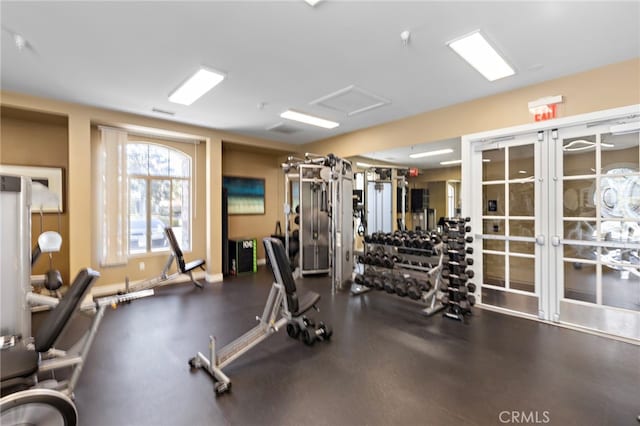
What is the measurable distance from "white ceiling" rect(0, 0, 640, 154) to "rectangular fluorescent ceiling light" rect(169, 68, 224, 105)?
0.11 meters

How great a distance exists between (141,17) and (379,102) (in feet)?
9.05

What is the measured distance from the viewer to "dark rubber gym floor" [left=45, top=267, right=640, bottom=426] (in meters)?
1.80

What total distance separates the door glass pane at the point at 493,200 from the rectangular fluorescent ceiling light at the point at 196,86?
3593 millimetres

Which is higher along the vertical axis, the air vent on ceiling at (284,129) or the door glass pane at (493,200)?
the air vent on ceiling at (284,129)

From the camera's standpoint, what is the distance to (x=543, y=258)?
3262mm

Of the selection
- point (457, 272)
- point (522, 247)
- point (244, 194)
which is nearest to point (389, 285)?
point (457, 272)

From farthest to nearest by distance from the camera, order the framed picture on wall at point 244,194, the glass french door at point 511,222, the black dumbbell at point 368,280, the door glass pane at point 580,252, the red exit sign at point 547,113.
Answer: the framed picture on wall at point 244,194, the black dumbbell at point 368,280, the glass french door at point 511,222, the red exit sign at point 547,113, the door glass pane at point 580,252

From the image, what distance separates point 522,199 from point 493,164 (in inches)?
22.6

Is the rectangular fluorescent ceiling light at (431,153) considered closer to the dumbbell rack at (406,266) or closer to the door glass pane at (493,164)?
the door glass pane at (493,164)

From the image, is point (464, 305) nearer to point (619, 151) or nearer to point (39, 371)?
point (619, 151)

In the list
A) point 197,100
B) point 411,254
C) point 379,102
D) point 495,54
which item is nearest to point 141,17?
point 197,100

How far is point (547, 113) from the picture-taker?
3.17 m

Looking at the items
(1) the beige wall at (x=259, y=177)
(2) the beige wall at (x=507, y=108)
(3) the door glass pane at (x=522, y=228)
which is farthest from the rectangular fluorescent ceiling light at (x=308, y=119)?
(3) the door glass pane at (x=522, y=228)

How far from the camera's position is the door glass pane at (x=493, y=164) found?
3.62 m
